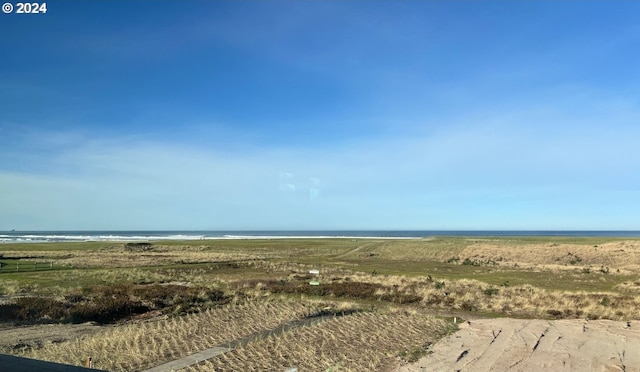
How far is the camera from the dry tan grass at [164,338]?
14130 millimetres

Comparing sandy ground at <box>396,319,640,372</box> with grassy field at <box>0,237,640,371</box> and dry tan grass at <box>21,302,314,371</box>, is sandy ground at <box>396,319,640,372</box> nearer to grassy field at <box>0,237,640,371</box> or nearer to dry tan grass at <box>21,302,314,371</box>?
grassy field at <box>0,237,640,371</box>

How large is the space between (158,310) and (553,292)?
79.5 feet

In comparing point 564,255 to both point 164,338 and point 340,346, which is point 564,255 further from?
point 164,338

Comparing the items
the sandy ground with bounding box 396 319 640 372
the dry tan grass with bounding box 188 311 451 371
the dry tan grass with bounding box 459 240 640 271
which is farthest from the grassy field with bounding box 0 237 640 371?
the dry tan grass with bounding box 459 240 640 271

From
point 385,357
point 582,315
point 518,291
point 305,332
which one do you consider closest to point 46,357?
point 305,332

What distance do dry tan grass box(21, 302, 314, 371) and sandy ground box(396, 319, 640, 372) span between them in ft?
23.6

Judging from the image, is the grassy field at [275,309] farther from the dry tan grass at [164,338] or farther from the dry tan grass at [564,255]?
the dry tan grass at [564,255]

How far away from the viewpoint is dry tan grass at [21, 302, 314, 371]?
14130mm

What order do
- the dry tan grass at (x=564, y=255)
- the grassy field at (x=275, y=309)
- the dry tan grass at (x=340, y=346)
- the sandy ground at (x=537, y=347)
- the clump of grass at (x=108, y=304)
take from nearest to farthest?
the dry tan grass at (x=340, y=346) → the sandy ground at (x=537, y=347) → the grassy field at (x=275, y=309) → the clump of grass at (x=108, y=304) → the dry tan grass at (x=564, y=255)

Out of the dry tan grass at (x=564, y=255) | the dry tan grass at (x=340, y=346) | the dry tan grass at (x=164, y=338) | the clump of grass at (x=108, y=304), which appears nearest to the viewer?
the dry tan grass at (x=340, y=346)

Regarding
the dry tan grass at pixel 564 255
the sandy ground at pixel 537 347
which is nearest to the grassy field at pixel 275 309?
the sandy ground at pixel 537 347

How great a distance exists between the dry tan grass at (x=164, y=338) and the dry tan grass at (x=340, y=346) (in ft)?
6.08

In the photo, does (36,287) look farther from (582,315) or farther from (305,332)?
(582,315)

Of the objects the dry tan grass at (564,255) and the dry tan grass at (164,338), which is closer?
the dry tan grass at (164,338)
